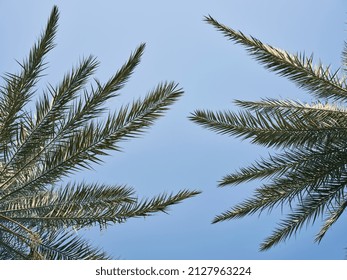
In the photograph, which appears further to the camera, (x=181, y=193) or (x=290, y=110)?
(x=290, y=110)

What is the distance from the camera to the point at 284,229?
40.3ft

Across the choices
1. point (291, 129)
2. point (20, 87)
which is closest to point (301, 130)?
point (291, 129)

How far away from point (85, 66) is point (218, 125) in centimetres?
278

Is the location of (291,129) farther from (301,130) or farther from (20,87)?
(20,87)

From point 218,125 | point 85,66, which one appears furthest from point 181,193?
point 85,66

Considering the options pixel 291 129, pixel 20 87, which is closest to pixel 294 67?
pixel 291 129

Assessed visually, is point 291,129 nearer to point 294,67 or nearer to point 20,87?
point 294,67

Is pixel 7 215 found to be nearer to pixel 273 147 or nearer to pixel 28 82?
pixel 28 82

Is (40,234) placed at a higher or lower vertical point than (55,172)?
lower

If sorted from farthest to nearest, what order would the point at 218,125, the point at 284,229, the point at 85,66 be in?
the point at 284,229 < the point at 218,125 < the point at 85,66

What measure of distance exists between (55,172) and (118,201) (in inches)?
48.7

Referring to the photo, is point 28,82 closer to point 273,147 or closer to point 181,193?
point 181,193
